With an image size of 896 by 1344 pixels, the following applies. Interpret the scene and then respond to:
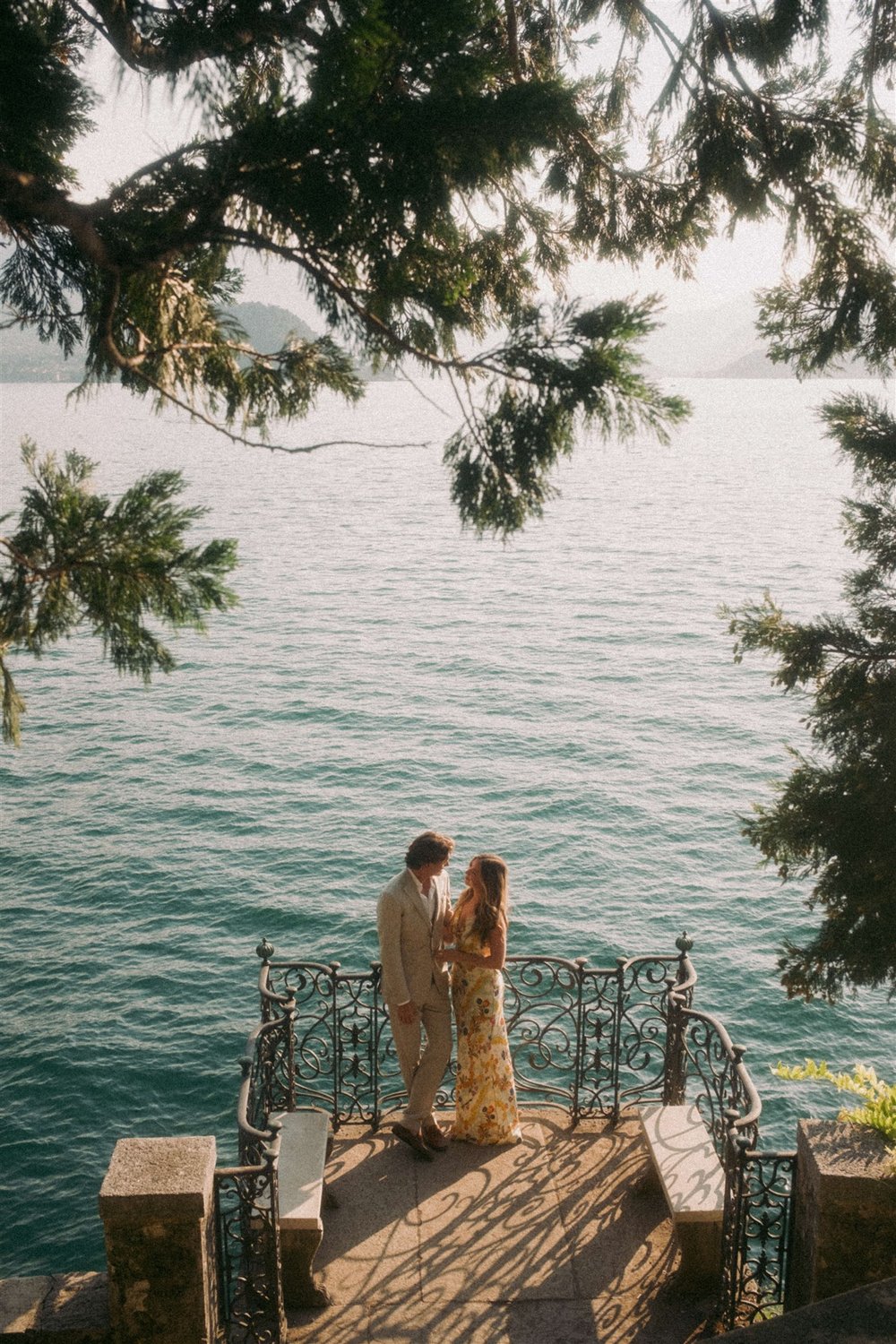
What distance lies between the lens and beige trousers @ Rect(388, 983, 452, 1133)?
23.6 ft

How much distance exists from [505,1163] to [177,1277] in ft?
8.46

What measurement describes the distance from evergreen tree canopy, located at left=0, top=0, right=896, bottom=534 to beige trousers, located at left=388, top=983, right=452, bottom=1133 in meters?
3.41

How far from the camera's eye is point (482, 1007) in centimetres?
720

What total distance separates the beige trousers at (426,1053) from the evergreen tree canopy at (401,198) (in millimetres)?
3405

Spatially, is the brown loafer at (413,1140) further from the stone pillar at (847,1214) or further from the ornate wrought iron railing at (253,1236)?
the stone pillar at (847,1214)

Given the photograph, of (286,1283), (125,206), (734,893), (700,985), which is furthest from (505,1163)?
(734,893)

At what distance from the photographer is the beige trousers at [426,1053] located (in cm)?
718

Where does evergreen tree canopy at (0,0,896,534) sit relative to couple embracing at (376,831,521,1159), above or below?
above

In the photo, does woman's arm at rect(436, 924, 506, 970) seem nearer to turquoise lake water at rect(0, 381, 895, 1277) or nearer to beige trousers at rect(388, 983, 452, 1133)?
beige trousers at rect(388, 983, 452, 1133)

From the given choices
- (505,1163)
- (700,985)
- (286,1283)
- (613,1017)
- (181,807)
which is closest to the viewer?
(286,1283)

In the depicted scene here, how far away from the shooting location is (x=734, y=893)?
26.0m

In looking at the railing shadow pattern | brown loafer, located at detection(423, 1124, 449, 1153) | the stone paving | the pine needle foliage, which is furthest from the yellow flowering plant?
the pine needle foliage

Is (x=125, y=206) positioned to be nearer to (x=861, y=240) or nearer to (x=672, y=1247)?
(x=861, y=240)

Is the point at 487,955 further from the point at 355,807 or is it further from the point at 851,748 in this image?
the point at 355,807
